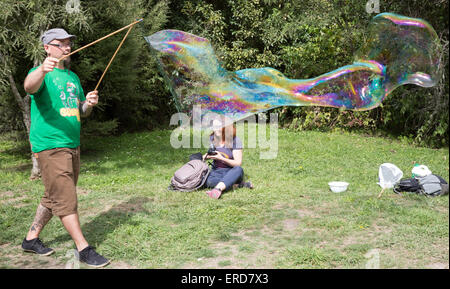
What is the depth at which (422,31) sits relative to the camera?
407cm

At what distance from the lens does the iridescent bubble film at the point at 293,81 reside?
165 inches

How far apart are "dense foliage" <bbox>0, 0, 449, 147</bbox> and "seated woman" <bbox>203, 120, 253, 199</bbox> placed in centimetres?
249

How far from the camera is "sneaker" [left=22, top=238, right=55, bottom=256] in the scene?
11.4ft

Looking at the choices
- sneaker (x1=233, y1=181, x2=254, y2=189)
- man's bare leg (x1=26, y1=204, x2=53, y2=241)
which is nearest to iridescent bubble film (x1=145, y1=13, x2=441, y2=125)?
sneaker (x1=233, y1=181, x2=254, y2=189)

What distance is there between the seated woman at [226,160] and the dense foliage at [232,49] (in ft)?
8.17

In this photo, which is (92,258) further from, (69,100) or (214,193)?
(214,193)

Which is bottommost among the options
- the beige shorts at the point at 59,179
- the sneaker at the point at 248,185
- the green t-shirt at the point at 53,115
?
the sneaker at the point at 248,185

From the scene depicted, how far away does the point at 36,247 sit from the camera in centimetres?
352

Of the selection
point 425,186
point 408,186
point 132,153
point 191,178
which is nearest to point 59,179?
point 191,178

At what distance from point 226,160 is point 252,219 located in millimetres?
1224

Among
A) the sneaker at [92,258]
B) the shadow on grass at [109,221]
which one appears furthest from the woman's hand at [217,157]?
the sneaker at [92,258]

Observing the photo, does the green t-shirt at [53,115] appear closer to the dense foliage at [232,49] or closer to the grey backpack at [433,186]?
the dense foliage at [232,49]

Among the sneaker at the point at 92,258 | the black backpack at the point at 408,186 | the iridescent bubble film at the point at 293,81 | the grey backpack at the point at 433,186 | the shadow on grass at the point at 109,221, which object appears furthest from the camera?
the black backpack at the point at 408,186

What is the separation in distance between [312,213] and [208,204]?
3.71 ft
